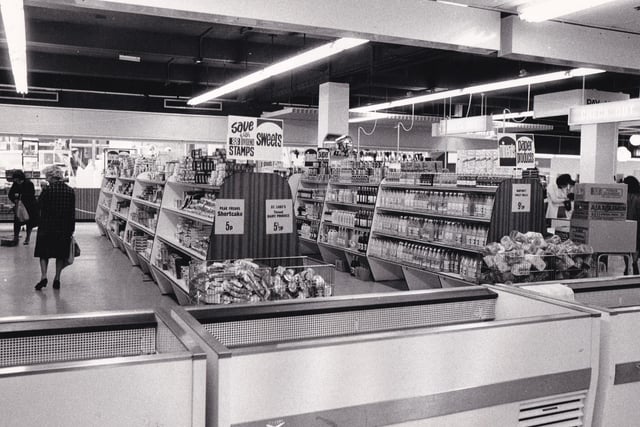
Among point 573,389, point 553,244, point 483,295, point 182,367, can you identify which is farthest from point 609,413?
point 553,244

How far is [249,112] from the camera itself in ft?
63.0

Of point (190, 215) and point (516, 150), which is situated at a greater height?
point (516, 150)

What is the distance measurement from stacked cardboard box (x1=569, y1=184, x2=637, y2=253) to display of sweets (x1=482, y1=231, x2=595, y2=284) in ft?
2.37

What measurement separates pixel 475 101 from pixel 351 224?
10.5 meters

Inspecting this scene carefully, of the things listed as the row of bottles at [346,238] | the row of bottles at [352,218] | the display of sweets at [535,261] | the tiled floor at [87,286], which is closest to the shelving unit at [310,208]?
the row of bottles at [346,238]

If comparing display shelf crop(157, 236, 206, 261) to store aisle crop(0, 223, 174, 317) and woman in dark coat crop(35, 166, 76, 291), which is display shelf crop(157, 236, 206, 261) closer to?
store aisle crop(0, 223, 174, 317)

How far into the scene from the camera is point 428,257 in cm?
887

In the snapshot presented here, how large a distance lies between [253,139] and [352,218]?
464 centimetres

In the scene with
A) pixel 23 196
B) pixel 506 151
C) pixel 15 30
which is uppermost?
pixel 15 30

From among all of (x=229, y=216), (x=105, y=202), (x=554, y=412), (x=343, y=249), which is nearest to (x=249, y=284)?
(x=554, y=412)

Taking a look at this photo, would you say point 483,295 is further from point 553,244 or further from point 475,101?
point 475,101


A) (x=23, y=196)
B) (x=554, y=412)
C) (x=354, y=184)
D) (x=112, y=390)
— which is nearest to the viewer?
(x=112, y=390)

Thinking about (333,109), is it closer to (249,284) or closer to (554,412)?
(249,284)

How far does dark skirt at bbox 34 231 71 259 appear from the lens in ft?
28.3
